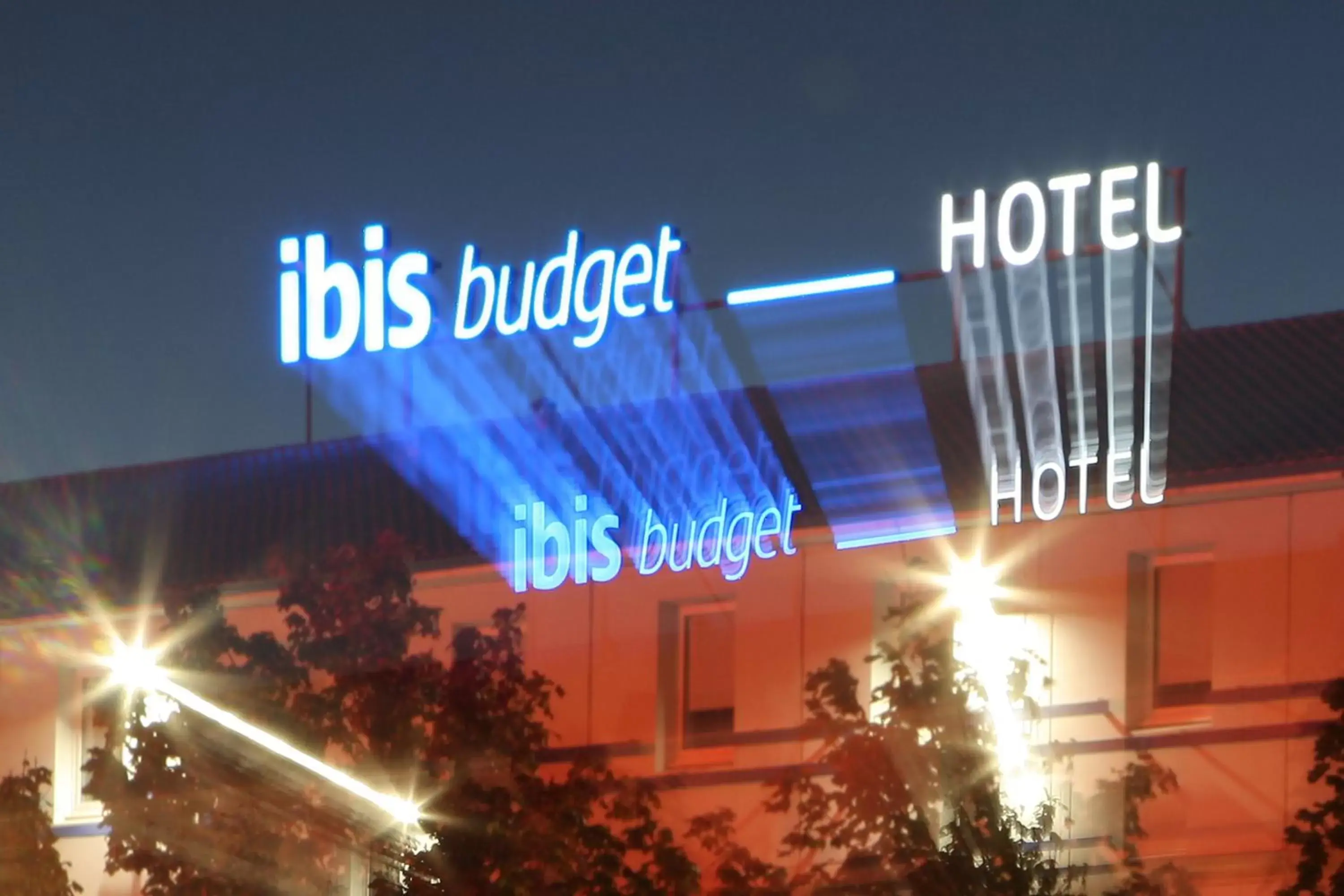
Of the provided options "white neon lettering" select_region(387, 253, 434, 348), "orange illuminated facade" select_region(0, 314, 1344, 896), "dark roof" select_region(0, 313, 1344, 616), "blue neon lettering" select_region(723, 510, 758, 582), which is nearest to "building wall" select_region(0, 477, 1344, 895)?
"orange illuminated facade" select_region(0, 314, 1344, 896)

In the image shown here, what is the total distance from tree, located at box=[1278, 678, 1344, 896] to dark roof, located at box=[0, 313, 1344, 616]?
259 cm

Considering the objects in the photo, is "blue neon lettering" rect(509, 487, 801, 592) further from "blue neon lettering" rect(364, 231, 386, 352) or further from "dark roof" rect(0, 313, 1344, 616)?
"blue neon lettering" rect(364, 231, 386, 352)

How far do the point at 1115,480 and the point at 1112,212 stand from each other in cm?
348

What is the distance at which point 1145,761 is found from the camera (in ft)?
71.4

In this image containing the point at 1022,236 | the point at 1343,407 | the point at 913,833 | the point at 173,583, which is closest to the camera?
the point at 913,833

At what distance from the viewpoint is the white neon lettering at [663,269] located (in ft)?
87.5

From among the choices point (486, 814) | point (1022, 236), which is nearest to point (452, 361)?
point (1022, 236)

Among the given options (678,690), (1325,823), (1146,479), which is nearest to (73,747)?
(678,690)

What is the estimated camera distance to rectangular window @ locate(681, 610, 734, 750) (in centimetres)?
2545

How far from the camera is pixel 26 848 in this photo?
989 inches

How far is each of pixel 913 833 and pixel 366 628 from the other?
5.28 meters

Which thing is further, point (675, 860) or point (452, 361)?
point (452, 361)

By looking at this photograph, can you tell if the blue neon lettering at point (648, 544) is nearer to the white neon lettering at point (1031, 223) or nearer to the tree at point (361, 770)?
the tree at point (361, 770)

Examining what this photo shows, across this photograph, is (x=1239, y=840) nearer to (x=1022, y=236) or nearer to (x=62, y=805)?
(x=1022, y=236)
